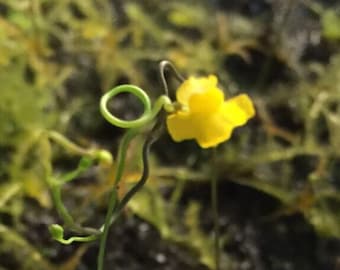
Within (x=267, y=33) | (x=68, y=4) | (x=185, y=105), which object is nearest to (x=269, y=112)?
(x=267, y=33)

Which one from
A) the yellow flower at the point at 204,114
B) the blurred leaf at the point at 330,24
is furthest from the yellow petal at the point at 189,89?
the blurred leaf at the point at 330,24

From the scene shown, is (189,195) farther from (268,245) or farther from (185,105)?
(185,105)

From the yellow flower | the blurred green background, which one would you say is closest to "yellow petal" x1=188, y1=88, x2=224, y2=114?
the yellow flower

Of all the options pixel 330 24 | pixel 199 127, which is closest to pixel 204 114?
pixel 199 127

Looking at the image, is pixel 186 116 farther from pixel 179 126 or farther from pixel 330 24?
pixel 330 24

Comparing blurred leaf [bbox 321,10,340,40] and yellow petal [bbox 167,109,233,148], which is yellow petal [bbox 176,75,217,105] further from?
blurred leaf [bbox 321,10,340,40]

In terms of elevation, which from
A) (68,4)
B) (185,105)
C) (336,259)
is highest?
(185,105)

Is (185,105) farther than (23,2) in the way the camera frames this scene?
No

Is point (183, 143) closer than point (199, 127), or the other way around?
point (199, 127)
